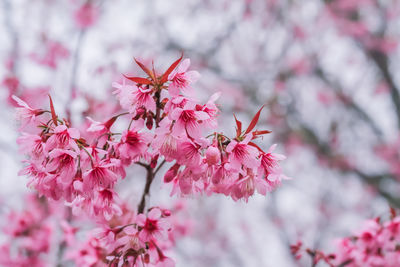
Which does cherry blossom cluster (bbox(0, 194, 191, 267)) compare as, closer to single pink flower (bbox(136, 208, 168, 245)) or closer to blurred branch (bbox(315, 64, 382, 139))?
single pink flower (bbox(136, 208, 168, 245))

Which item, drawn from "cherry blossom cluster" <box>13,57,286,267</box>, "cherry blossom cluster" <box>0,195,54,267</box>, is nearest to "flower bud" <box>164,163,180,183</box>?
"cherry blossom cluster" <box>13,57,286,267</box>

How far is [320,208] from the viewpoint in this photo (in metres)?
7.77

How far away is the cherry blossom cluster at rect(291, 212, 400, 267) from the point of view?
1.74 m

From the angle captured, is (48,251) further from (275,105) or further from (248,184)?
(275,105)

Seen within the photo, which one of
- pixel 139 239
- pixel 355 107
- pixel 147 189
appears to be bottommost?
pixel 139 239

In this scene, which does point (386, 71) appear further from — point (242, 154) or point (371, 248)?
point (242, 154)

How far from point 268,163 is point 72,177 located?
0.71 metres

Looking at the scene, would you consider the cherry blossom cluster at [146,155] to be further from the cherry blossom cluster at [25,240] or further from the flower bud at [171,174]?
the cherry blossom cluster at [25,240]

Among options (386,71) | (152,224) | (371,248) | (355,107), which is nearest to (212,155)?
(152,224)

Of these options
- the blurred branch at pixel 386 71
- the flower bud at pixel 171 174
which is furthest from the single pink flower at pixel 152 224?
the blurred branch at pixel 386 71

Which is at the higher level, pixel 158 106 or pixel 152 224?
pixel 158 106

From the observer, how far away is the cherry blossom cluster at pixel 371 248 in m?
1.74

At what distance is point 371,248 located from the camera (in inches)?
70.7

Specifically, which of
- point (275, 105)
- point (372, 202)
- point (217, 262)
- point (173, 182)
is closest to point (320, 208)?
point (372, 202)
